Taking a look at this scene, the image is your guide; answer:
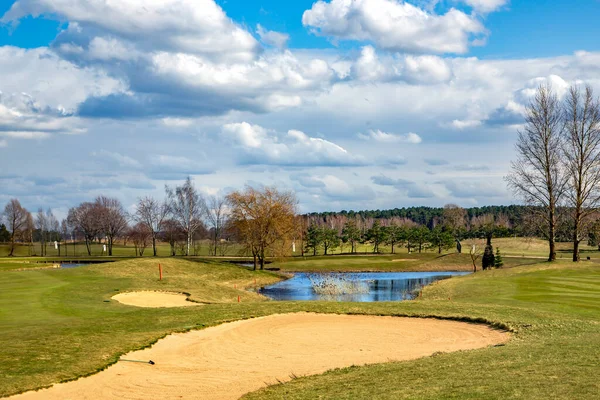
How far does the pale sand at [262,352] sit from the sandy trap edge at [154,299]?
30.0 ft

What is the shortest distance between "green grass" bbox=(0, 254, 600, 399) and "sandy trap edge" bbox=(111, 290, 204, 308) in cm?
83

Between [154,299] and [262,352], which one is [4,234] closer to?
[154,299]

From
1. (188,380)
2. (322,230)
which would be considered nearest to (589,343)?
(188,380)

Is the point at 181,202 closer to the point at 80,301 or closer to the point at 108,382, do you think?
the point at 80,301

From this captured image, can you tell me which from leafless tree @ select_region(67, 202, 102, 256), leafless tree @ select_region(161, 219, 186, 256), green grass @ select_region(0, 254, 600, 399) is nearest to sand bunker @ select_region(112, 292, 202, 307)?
green grass @ select_region(0, 254, 600, 399)

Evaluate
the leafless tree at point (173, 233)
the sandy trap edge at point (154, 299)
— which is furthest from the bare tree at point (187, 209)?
the sandy trap edge at point (154, 299)

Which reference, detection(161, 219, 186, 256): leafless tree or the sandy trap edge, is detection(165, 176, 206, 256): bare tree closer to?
detection(161, 219, 186, 256): leafless tree

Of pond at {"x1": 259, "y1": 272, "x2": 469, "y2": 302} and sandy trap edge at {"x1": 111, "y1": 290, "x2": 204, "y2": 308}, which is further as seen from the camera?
pond at {"x1": 259, "y1": 272, "x2": 469, "y2": 302}

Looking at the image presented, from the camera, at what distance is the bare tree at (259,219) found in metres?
61.4

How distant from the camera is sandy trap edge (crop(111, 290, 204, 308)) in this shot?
3107 cm

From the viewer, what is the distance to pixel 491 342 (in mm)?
18984

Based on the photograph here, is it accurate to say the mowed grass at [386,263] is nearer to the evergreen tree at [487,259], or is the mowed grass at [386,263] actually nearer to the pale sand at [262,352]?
the evergreen tree at [487,259]

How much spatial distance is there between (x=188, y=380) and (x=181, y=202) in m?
86.4

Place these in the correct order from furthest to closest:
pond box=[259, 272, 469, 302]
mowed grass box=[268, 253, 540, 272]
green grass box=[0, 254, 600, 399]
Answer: mowed grass box=[268, 253, 540, 272]
pond box=[259, 272, 469, 302]
green grass box=[0, 254, 600, 399]
